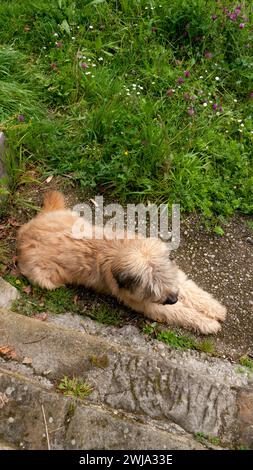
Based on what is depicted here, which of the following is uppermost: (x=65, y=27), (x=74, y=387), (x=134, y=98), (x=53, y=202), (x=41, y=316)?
(x=65, y=27)

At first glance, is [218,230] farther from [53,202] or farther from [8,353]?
[8,353]

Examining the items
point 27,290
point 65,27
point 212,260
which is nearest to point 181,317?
point 212,260

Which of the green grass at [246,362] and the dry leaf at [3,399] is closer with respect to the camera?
the dry leaf at [3,399]

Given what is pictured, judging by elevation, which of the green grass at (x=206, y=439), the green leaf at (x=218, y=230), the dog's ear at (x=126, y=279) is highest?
the green leaf at (x=218, y=230)

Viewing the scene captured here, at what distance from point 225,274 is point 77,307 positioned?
1484 mm

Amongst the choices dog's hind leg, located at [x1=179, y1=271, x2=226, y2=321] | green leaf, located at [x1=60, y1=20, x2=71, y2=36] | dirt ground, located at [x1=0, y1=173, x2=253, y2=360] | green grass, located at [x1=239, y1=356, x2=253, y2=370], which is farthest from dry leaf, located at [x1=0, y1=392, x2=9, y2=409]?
green leaf, located at [x1=60, y1=20, x2=71, y2=36]

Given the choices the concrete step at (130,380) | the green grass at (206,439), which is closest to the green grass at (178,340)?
the concrete step at (130,380)

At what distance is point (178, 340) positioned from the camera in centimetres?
343

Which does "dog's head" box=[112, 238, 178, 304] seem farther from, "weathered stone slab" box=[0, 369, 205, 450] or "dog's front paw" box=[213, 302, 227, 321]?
→ "weathered stone slab" box=[0, 369, 205, 450]

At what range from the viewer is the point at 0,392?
218cm

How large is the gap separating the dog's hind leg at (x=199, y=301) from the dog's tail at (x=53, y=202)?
4.31 ft

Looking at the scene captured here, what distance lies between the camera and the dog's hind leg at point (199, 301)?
3.61 metres

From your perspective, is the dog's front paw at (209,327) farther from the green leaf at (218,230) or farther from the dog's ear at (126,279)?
the green leaf at (218,230)

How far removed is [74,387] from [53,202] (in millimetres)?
1892
